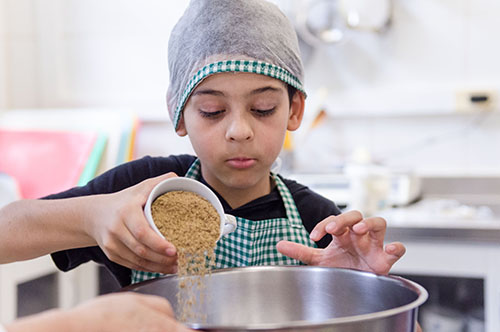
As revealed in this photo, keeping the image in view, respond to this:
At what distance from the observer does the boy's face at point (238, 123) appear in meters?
0.75

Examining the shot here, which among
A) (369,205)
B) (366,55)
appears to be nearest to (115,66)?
(366,55)

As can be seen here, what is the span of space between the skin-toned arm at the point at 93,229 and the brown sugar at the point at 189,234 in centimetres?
2

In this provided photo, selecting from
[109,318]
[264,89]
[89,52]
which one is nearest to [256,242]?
[264,89]

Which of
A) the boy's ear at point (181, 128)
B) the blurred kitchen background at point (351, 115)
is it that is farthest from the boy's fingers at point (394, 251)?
→ the blurred kitchen background at point (351, 115)

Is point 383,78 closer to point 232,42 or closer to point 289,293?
point 232,42

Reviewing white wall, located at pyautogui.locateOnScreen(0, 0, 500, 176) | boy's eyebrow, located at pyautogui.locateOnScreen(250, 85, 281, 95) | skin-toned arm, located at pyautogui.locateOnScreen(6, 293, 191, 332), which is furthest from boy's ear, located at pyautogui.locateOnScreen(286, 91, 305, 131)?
white wall, located at pyautogui.locateOnScreen(0, 0, 500, 176)

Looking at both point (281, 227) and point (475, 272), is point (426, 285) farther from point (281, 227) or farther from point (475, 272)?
point (281, 227)

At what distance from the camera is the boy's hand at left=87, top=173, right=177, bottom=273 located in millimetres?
571

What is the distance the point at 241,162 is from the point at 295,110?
17 centimetres

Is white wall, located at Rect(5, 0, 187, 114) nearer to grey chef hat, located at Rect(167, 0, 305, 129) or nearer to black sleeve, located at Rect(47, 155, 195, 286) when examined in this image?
black sleeve, located at Rect(47, 155, 195, 286)

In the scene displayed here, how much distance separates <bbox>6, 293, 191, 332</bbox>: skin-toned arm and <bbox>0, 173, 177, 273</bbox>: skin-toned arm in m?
0.18

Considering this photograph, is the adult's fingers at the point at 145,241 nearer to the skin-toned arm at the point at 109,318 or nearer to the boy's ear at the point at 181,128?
the skin-toned arm at the point at 109,318

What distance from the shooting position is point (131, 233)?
1.94 ft

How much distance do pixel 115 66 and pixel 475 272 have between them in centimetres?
144
